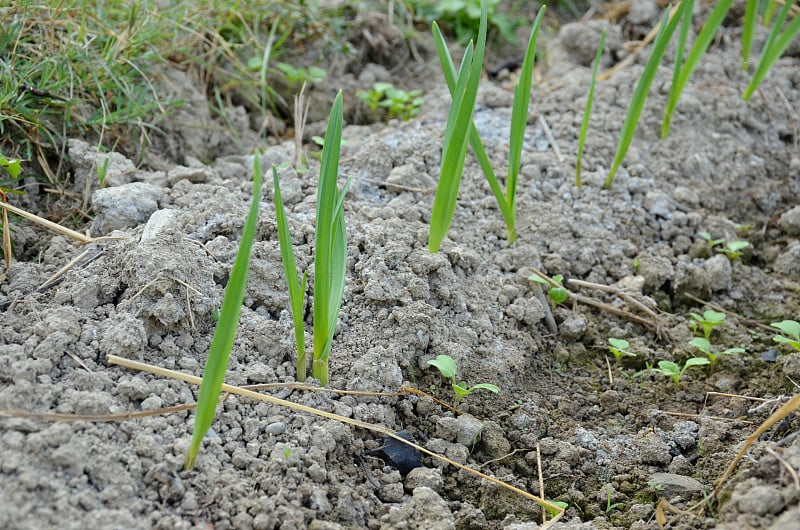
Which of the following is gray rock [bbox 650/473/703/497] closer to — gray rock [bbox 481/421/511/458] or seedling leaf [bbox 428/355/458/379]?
gray rock [bbox 481/421/511/458]

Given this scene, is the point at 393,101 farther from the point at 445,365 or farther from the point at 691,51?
the point at 445,365

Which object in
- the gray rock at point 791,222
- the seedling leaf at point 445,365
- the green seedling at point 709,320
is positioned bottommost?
the green seedling at point 709,320

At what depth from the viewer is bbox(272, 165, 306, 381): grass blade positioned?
4.47 feet

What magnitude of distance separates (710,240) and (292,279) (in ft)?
4.55

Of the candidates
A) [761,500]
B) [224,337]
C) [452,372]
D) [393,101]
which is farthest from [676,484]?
[393,101]

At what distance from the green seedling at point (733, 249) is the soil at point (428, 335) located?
4 cm

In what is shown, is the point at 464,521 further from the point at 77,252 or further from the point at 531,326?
the point at 77,252

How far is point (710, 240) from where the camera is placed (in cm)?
226

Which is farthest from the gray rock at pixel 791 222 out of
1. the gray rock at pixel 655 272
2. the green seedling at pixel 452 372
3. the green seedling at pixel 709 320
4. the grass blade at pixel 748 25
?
the green seedling at pixel 452 372

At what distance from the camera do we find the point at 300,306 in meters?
1.46

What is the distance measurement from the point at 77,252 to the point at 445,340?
0.86 meters

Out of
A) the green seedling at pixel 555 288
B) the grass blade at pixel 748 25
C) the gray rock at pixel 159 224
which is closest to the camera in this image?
the gray rock at pixel 159 224

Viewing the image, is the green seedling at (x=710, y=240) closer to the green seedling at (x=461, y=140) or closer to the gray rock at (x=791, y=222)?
the gray rock at (x=791, y=222)

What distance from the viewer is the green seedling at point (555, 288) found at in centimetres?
197
